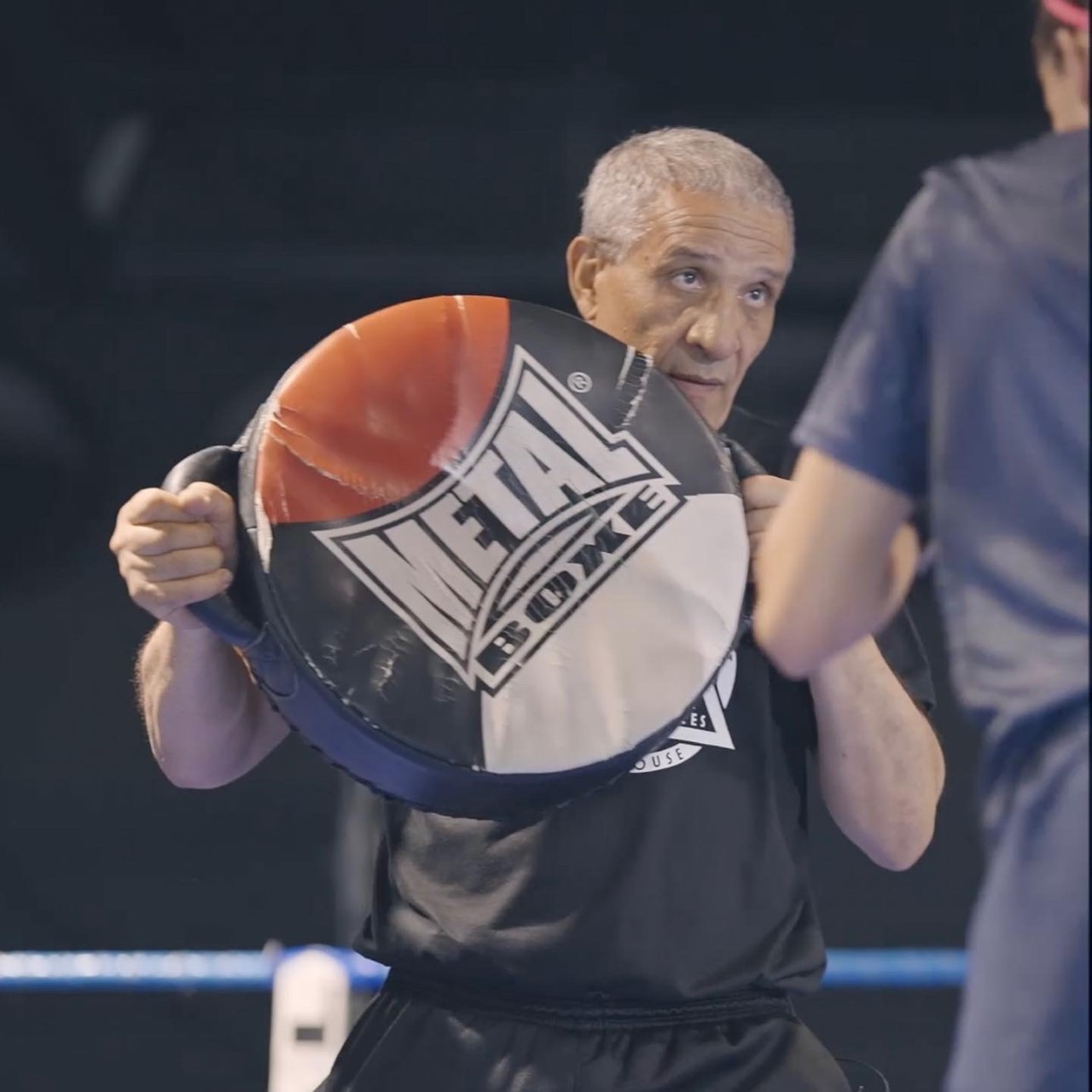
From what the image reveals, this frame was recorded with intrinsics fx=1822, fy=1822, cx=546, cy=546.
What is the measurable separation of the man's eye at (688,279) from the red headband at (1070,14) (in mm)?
619

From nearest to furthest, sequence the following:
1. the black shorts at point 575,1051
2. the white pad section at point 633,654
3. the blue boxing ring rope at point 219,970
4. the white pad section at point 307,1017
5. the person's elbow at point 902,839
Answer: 1. the white pad section at point 633,654
2. the black shorts at point 575,1051
3. the person's elbow at point 902,839
4. the white pad section at point 307,1017
5. the blue boxing ring rope at point 219,970

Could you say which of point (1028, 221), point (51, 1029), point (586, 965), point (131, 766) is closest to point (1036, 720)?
point (1028, 221)

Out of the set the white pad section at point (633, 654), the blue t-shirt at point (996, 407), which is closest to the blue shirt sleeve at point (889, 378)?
the blue t-shirt at point (996, 407)

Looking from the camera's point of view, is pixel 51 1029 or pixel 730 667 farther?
pixel 51 1029

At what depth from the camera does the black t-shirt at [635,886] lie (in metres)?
1.29

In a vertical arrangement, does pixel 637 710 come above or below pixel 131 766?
above

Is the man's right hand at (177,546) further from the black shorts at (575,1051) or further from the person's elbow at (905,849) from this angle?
the person's elbow at (905,849)

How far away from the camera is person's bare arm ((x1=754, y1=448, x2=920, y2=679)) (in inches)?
36.0

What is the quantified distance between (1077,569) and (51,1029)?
2.78 metres

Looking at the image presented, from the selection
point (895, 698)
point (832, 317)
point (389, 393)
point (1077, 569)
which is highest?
point (1077, 569)

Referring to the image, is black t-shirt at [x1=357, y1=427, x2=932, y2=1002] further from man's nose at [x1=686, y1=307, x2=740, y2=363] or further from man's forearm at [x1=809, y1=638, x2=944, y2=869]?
man's nose at [x1=686, y1=307, x2=740, y2=363]

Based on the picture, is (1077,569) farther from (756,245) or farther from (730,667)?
(756,245)

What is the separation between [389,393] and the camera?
49.8 inches

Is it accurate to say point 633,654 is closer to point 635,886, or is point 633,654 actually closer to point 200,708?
point 635,886
